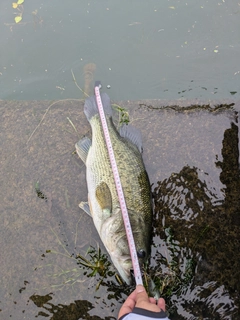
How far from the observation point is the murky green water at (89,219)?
11.6 feet

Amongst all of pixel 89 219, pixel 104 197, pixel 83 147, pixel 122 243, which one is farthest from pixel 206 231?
pixel 83 147

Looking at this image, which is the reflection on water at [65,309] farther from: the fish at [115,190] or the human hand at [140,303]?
the human hand at [140,303]

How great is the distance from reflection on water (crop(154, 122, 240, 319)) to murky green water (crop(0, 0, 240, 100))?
1222mm

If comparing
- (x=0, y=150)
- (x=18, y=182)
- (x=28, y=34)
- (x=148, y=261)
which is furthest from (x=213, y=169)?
(x=28, y=34)

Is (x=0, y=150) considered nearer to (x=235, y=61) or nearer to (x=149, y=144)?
(x=149, y=144)

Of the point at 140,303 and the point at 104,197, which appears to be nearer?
the point at 140,303

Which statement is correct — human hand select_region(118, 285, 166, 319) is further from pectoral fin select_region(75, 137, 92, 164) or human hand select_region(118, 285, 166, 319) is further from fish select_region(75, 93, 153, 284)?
pectoral fin select_region(75, 137, 92, 164)

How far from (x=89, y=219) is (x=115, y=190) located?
0.60 metres

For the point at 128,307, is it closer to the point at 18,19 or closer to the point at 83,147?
the point at 83,147

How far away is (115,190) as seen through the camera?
11.5 ft

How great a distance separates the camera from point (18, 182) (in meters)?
4.09

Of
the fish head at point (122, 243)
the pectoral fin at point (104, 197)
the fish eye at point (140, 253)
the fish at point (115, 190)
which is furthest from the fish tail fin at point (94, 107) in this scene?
the fish eye at point (140, 253)

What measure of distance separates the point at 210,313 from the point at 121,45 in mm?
3854

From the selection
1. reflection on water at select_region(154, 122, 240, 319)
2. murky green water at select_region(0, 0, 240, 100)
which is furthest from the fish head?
murky green water at select_region(0, 0, 240, 100)
